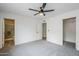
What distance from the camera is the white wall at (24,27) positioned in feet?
15.1

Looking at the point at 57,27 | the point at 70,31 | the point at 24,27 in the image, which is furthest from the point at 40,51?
the point at 70,31

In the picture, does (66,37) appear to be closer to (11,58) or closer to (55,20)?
(55,20)

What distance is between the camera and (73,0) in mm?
917

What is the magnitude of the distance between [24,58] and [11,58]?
15cm

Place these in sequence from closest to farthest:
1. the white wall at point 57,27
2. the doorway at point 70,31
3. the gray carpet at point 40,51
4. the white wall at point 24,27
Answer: the gray carpet at point 40,51, the white wall at point 57,27, the white wall at point 24,27, the doorway at point 70,31

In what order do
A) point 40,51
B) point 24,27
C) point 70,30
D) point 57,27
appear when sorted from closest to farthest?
point 40,51 < point 57,27 < point 24,27 < point 70,30

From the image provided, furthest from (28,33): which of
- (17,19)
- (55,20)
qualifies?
(55,20)

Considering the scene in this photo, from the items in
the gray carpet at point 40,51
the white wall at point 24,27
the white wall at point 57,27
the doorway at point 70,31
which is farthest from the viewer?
the doorway at point 70,31

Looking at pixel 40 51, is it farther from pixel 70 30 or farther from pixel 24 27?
pixel 70 30

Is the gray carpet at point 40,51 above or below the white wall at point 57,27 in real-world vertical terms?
below

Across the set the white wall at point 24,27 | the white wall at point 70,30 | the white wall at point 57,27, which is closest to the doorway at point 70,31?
the white wall at point 70,30

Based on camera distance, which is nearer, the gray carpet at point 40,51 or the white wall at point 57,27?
the gray carpet at point 40,51

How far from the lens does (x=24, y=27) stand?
17.4 ft

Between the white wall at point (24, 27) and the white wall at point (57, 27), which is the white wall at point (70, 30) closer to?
the white wall at point (57, 27)
